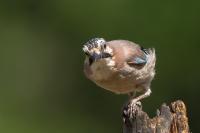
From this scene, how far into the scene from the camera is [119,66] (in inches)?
427

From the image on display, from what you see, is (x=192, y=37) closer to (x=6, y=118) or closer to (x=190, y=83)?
(x=190, y=83)

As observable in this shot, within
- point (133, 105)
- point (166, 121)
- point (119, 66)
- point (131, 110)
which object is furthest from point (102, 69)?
point (166, 121)

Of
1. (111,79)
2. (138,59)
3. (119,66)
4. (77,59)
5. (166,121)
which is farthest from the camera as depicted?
(77,59)

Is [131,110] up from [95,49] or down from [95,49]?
down

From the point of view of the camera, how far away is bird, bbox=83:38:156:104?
1028cm

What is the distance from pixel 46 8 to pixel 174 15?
3.70 meters

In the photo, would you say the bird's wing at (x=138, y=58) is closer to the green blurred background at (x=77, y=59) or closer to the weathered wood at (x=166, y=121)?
the weathered wood at (x=166, y=121)

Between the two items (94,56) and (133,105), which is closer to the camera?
(94,56)

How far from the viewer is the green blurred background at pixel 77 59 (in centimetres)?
1817

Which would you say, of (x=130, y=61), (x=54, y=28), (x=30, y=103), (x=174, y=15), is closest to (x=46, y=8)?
(x=54, y=28)

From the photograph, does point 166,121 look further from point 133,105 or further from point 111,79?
point 111,79

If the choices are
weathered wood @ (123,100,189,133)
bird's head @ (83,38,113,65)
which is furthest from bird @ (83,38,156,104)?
weathered wood @ (123,100,189,133)

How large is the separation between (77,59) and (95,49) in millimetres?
9187

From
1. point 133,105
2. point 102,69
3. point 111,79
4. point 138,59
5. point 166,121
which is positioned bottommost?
point 166,121
